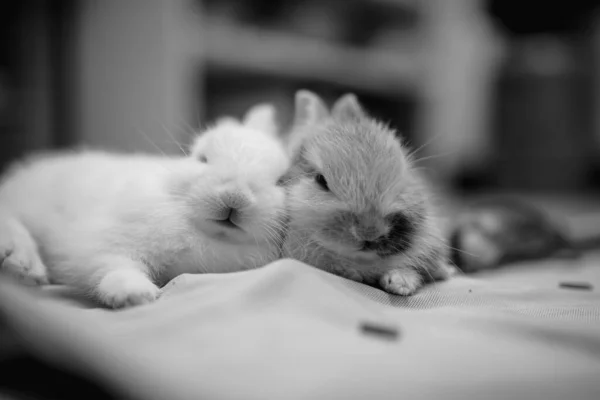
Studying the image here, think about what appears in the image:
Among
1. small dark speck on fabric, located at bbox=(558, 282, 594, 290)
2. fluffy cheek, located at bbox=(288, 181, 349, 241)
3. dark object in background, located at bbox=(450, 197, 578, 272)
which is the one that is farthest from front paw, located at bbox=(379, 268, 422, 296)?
dark object in background, located at bbox=(450, 197, 578, 272)

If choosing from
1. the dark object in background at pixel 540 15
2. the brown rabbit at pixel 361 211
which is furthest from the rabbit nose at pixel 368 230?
the dark object in background at pixel 540 15

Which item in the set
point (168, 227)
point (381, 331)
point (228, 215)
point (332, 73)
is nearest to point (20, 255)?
point (168, 227)

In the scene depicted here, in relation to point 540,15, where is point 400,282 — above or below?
below

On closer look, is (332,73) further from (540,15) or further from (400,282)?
(540,15)

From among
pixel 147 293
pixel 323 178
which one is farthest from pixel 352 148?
pixel 147 293

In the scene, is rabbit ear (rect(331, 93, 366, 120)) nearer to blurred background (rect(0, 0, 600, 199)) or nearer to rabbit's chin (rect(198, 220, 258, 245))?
blurred background (rect(0, 0, 600, 199))
